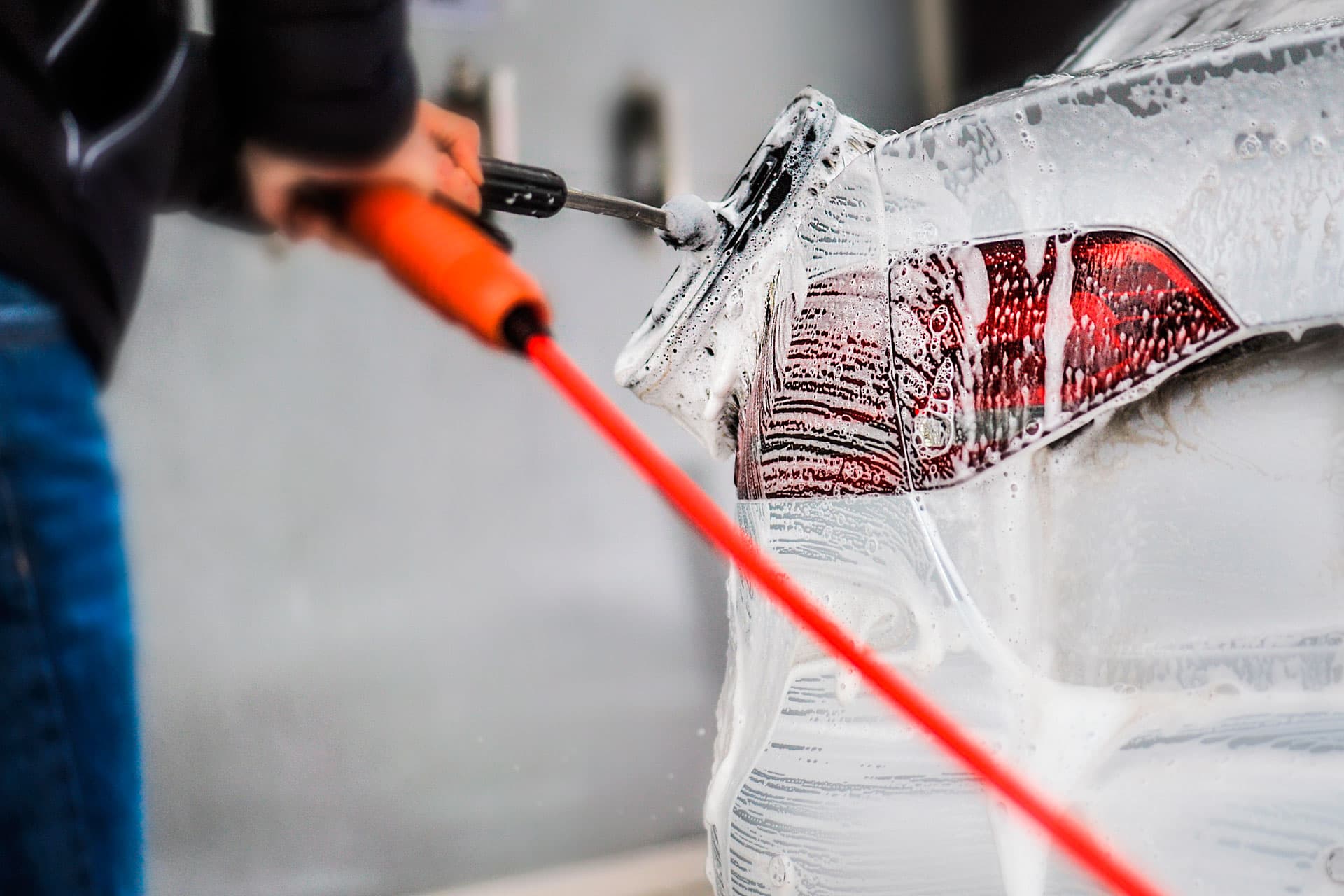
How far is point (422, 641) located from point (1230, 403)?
0.69m

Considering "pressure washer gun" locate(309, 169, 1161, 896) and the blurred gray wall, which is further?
the blurred gray wall

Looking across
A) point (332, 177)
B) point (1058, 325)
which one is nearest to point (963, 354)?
point (1058, 325)

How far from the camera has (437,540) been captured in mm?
1000

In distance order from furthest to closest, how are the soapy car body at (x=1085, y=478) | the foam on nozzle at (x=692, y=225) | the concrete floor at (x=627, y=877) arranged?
the concrete floor at (x=627, y=877) → the foam on nozzle at (x=692, y=225) → the soapy car body at (x=1085, y=478)

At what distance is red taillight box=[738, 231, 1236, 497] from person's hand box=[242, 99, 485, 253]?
263 mm

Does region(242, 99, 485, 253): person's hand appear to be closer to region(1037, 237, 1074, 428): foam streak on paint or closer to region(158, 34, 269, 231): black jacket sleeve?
region(158, 34, 269, 231): black jacket sleeve

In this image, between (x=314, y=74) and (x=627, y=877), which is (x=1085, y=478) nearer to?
(x=314, y=74)

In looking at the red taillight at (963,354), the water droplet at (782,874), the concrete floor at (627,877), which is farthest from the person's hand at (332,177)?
the concrete floor at (627,877)

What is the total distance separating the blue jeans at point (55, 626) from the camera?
1.10 feet

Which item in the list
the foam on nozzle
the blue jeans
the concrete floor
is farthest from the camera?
the concrete floor

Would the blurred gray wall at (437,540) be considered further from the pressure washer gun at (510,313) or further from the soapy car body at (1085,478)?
the pressure washer gun at (510,313)

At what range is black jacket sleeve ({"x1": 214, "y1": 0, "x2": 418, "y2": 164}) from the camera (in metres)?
0.37

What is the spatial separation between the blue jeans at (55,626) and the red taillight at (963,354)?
388mm

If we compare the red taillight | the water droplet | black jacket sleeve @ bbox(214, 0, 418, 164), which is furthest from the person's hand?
the water droplet
